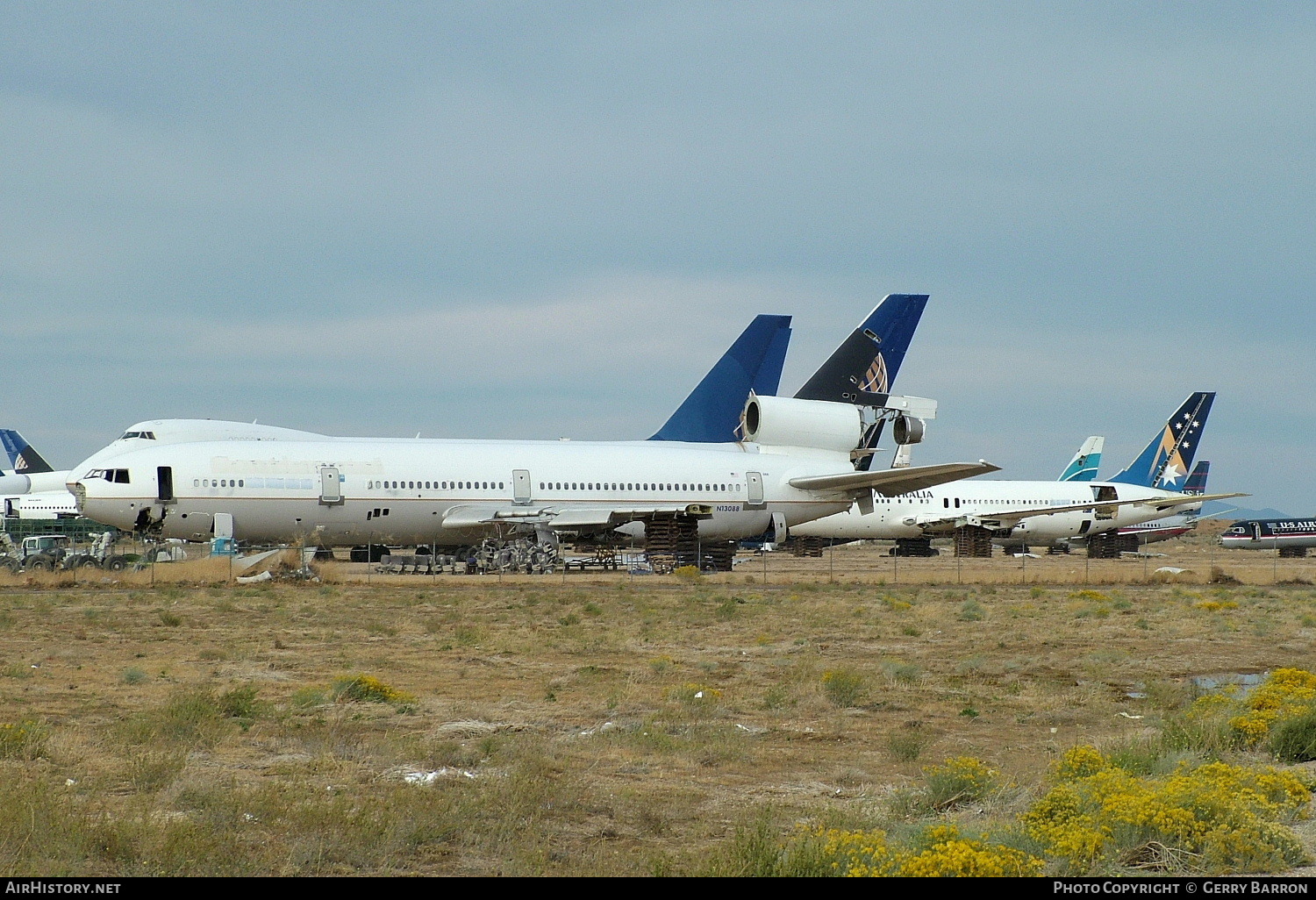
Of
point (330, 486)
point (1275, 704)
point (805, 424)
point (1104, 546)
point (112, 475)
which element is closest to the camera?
point (1275, 704)

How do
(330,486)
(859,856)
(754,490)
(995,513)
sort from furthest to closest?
(995,513)
(754,490)
(330,486)
(859,856)

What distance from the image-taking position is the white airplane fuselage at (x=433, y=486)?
36.8 m

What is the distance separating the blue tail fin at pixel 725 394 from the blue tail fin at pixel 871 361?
3.25 meters

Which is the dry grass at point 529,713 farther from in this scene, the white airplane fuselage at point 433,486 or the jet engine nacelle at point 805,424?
the jet engine nacelle at point 805,424

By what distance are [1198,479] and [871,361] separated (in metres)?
37.0

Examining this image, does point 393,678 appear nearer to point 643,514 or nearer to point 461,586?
point 461,586

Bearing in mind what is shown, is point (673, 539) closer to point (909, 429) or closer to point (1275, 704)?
point (909, 429)

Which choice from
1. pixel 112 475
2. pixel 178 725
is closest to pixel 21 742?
pixel 178 725

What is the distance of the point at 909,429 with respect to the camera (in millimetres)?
44656

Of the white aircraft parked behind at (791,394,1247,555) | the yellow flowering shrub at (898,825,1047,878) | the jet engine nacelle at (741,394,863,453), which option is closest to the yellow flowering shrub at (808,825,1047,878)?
the yellow flowering shrub at (898,825,1047,878)

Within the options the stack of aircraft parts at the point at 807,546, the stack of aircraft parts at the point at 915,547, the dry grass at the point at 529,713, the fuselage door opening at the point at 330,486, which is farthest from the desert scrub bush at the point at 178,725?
the stack of aircraft parts at the point at 915,547

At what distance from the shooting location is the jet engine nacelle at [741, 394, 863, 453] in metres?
45.0

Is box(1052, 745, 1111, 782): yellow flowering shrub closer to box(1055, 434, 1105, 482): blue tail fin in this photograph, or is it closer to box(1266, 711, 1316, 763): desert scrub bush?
box(1266, 711, 1316, 763): desert scrub bush

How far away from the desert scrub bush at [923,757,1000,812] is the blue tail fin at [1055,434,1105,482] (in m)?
72.0
